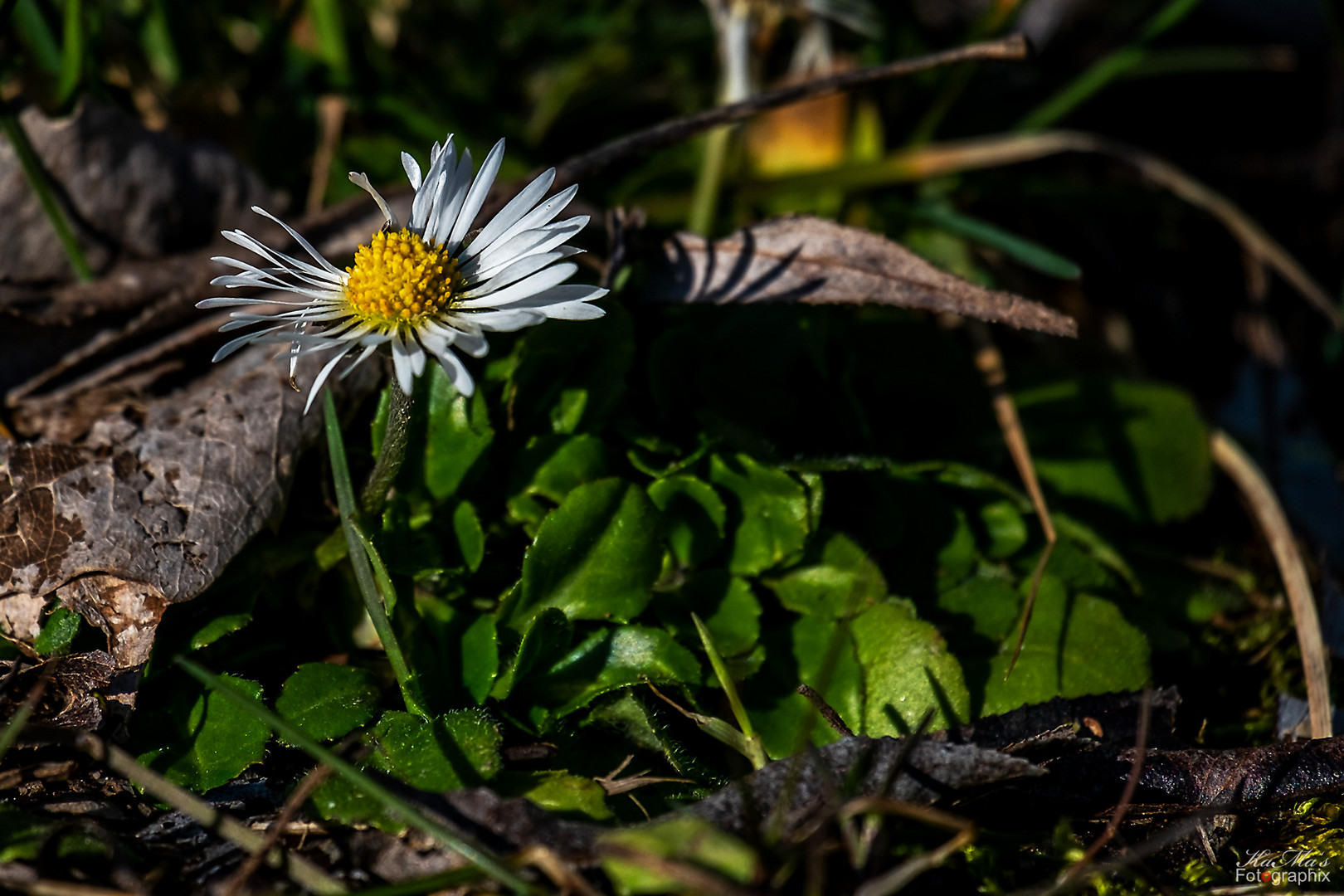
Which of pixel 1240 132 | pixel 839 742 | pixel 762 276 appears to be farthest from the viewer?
pixel 1240 132

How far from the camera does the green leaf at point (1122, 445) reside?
2.77m

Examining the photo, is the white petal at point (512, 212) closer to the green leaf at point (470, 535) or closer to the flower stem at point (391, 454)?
the flower stem at point (391, 454)

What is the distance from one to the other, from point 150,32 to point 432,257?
2132mm

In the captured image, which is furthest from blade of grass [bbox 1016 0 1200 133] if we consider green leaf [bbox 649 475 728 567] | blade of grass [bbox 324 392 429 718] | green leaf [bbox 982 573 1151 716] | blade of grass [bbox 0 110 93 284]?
blade of grass [bbox 0 110 93 284]

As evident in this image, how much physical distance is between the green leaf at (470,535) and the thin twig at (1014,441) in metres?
1.15

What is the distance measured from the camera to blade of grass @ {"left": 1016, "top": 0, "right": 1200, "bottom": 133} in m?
3.27

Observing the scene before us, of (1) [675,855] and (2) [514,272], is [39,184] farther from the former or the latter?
(1) [675,855]

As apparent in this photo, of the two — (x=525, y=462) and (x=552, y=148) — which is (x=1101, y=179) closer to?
(x=552, y=148)

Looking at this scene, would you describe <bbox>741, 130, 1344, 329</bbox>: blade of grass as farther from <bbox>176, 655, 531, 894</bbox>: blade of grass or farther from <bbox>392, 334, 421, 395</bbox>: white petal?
<bbox>176, 655, 531, 894</bbox>: blade of grass

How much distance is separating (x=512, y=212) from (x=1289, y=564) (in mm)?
2071

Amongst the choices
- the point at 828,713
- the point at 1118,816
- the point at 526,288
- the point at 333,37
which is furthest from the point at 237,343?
the point at 333,37

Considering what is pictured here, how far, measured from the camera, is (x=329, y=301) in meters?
1.96

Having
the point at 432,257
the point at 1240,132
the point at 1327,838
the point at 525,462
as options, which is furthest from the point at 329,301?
the point at 1240,132

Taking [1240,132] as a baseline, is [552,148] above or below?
above
